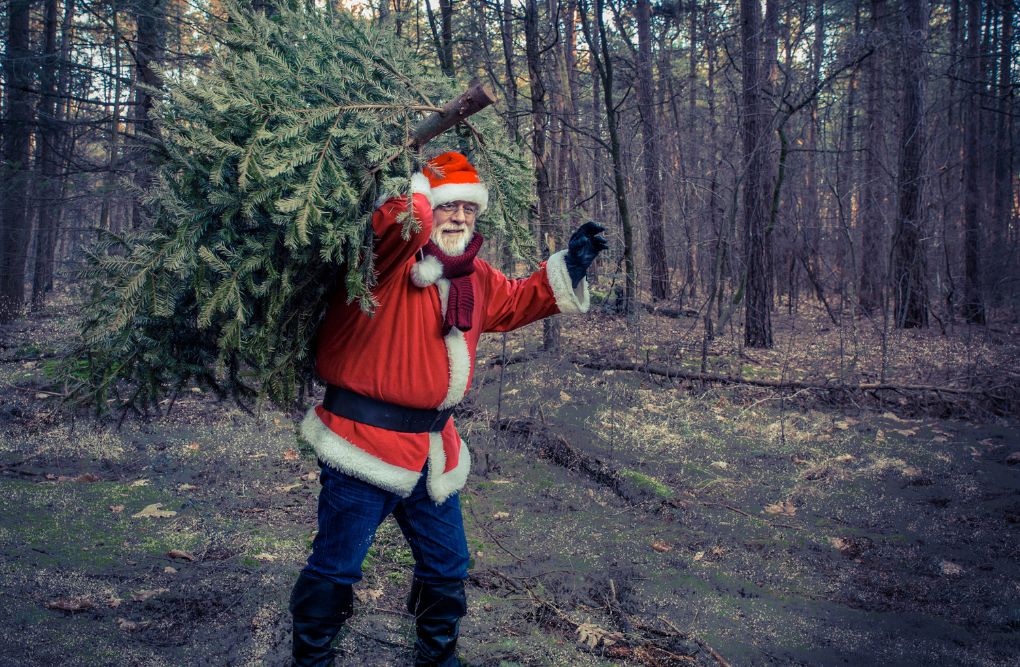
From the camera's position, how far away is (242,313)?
266 centimetres

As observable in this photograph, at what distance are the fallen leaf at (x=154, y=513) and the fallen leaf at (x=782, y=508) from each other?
439 centimetres

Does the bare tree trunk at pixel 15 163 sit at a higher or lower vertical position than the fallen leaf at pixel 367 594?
higher

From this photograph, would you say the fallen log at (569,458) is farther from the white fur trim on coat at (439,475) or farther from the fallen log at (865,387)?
the white fur trim on coat at (439,475)

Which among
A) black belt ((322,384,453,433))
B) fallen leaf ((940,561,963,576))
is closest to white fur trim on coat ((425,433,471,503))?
black belt ((322,384,453,433))

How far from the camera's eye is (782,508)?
562 centimetres

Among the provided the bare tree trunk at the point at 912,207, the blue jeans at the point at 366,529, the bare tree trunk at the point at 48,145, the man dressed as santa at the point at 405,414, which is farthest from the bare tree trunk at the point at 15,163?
the bare tree trunk at the point at 912,207

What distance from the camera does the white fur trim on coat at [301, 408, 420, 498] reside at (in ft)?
9.30

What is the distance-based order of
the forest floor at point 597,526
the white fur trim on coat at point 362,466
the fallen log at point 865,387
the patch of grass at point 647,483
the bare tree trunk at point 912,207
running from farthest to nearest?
1. the bare tree trunk at point 912,207
2. the fallen log at point 865,387
3. the patch of grass at point 647,483
4. the forest floor at point 597,526
5. the white fur trim on coat at point 362,466

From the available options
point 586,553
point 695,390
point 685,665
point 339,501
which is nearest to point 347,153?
point 339,501

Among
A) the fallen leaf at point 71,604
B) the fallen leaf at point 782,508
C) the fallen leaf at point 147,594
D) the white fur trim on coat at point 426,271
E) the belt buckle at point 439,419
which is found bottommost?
the fallen leaf at point 782,508

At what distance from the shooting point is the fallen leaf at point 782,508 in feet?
18.2

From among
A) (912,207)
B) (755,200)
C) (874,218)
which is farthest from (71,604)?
(874,218)

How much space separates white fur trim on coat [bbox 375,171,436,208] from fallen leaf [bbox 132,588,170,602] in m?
2.50

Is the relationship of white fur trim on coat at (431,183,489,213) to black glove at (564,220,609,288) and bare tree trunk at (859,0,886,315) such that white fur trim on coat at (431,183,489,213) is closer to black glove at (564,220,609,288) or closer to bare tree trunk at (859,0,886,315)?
black glove at (564,220,609,288)
